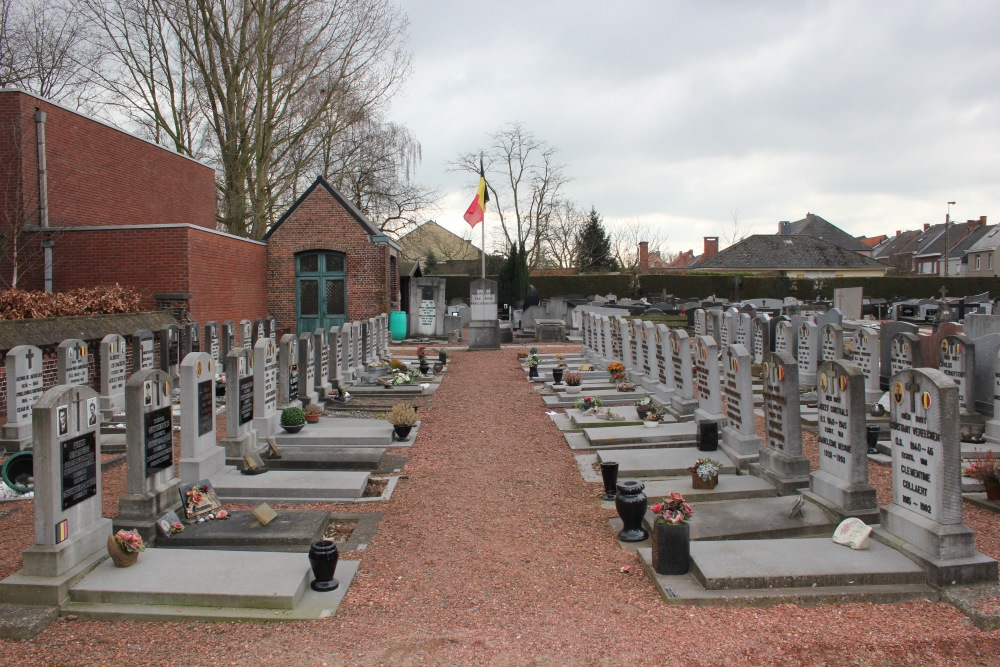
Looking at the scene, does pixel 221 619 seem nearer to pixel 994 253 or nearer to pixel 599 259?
pixel 599 259

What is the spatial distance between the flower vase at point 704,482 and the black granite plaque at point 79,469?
5137mm

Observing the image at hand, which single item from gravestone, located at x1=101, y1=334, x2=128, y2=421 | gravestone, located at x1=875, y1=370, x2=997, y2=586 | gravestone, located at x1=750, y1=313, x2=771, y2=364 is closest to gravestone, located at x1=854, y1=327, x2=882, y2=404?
gravestone, located at x1=750, y1=313, x2=771, y2=364

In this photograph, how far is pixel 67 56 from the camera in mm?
24625

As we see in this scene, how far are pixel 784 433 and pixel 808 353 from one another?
7.33 m

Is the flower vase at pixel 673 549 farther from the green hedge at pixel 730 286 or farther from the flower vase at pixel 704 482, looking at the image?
the green hedge at pixel 730 286

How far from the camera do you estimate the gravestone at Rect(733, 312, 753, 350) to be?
16666 millimetres

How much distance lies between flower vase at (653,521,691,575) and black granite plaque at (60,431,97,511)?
4.16 metres

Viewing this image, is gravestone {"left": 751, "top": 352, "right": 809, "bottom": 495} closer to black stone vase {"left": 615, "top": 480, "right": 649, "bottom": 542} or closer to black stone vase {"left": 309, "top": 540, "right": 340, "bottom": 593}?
black stone vase {"left": 615, "top": 480, "right": 649, "bottom": 542}

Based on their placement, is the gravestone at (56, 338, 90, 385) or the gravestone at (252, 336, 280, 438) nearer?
the gravestone at (252, 336, 280, 438)

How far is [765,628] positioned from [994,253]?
6692 centimetres

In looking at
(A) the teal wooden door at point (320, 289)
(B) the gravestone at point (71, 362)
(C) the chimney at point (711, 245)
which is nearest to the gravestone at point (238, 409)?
(B) the gravestone at point (71, 362)

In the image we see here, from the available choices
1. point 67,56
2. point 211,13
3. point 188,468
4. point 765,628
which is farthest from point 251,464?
point 67,56

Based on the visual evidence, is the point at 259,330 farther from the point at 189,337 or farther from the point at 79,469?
the point at 79,469

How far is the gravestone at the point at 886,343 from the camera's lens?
11.7 metres
